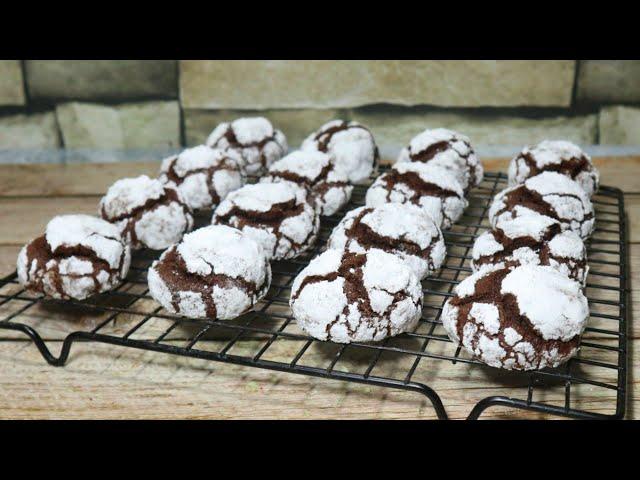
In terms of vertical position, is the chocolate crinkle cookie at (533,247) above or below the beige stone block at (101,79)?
below

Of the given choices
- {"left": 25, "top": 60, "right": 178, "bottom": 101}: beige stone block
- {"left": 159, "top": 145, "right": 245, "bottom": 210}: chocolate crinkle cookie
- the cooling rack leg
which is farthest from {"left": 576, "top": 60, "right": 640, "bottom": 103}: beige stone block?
the cooling rack leg

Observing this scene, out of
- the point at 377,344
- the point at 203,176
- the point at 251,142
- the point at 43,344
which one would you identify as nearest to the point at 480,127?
the point at 251,142

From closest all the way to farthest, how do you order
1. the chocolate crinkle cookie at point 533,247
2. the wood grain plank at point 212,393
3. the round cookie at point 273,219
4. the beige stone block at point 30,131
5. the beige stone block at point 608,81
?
1. the wood grain plank at point 212,393
2. the chocolate crinkle cookie at point 533,247
3. the round cookie at point 273,219
4. the beige stone block at point 608,81
5. the beige stone block at point 30,131

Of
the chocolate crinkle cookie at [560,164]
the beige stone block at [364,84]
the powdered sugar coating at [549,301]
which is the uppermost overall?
the beige stone block at [364,84]

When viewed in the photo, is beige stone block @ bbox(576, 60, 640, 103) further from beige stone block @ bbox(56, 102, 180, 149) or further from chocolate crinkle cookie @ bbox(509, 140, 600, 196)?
beige stone block @ bbox(56, 102, 180, 149)

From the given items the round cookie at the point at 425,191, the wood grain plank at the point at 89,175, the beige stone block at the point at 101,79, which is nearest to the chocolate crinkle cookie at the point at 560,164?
the round cookie at the point at 425,191

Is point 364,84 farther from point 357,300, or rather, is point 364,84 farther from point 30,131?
point 357,300

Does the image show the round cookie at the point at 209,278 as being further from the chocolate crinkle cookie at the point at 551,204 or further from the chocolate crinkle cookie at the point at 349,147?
the chocolate crinkle cookie at the point at 349,147
